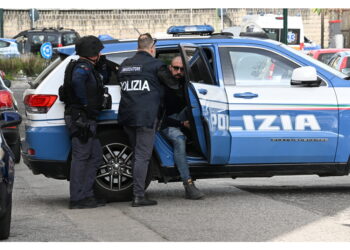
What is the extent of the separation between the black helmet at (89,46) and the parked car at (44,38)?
36.8 metres

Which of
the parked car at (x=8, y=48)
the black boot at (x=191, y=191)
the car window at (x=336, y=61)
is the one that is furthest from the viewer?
the parked car at (x=8, y=48)

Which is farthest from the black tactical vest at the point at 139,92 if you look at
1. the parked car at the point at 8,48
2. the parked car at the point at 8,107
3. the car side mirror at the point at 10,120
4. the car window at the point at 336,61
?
the parked car at the point at 8,48

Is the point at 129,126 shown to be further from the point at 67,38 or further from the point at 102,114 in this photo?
the point at 67,38

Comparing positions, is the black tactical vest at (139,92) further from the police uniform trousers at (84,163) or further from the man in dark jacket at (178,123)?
the police uniform trousers at (84,163)

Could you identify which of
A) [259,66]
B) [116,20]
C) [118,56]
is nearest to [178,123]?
[118,56]

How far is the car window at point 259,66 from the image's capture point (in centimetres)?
1042

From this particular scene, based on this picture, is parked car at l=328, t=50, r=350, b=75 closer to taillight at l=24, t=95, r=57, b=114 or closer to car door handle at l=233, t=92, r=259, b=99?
car door handle at l=233, t=92, r=259, b=99

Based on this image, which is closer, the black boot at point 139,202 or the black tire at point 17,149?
the black boot at point 139,202

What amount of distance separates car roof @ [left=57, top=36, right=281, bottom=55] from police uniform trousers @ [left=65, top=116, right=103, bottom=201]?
34.1 inches

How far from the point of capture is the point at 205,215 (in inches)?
367

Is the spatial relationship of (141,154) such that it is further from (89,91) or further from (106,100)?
(89,91)

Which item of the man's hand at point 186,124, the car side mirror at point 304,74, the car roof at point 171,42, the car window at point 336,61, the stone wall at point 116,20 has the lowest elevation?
the stone wall at point 116,20

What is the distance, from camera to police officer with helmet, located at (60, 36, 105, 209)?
390 inches

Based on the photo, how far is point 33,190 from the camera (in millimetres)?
11562
